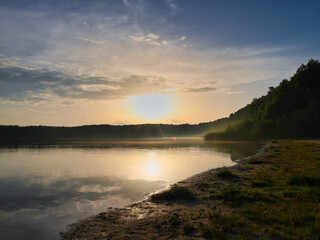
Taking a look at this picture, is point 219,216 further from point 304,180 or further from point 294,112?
point 294,112

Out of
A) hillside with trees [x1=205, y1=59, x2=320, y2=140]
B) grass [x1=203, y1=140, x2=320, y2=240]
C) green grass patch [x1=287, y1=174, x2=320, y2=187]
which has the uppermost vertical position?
hillside with trees [x1=205, y1=59, x2=320, y2=140]

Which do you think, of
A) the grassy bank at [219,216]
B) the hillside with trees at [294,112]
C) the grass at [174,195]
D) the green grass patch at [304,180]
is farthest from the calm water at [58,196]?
the hillside with trees at [294,112]

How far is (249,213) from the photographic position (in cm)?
966

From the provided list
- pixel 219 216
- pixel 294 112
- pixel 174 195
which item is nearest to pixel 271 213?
pixel 219 216

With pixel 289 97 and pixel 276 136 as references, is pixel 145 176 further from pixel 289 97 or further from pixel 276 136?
pixel 289 97

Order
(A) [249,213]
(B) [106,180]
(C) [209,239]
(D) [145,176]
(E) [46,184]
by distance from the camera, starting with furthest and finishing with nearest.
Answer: (D) [145,176]
(B) [106,180]
(E) [46,184]
(A) [249,213]
(C) [209,239]

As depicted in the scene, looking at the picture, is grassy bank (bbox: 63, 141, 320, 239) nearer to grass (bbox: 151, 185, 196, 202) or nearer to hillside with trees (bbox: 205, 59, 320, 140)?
grass (bbox: 151, 185, 196, 202)

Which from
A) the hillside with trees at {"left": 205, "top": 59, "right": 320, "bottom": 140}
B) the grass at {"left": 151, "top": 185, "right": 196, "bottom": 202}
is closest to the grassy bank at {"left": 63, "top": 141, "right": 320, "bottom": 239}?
the grass at {"left": 151, "top": 185, "right": 196, "bottom": 202}

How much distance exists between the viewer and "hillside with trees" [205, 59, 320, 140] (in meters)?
81.6

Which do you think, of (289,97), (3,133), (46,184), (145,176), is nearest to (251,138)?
(289,97)

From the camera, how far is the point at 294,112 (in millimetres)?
90375

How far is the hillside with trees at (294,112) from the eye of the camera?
81562mm

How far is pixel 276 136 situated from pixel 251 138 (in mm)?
13735

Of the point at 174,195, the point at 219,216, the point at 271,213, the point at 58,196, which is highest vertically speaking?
the point at 271,213
